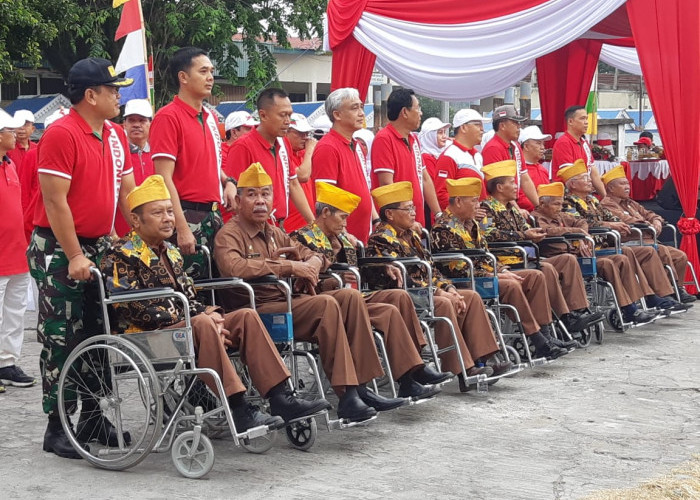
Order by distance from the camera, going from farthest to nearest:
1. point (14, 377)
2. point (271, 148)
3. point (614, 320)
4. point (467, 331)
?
1. point (614, 320)
2. point (14, 377)
3. point (467, 331)
4. point (271, 148)

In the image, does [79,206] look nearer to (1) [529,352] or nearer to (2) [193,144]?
(2) [193,144]

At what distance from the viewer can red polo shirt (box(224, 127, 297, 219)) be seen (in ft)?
20.1

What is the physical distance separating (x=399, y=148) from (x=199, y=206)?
2038mm

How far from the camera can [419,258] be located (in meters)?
6.27

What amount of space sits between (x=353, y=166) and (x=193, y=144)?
1.46 meters

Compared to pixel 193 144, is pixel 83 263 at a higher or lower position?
lower

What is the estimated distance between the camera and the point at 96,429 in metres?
4.95

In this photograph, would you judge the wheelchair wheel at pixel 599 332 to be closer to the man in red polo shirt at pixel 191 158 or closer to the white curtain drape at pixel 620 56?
the man in red polo shirt at pixel 191 158

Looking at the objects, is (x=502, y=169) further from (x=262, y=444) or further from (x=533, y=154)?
(x=262, y=444)

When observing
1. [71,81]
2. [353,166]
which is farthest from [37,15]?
[71,81]

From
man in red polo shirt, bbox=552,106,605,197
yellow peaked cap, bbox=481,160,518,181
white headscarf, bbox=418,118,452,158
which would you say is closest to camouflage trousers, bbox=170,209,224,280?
yellow peaked cap, bbox=481,160,518,181

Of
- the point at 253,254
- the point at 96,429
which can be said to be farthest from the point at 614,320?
the point at 96,429

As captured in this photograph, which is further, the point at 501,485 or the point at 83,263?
the point at 83,263

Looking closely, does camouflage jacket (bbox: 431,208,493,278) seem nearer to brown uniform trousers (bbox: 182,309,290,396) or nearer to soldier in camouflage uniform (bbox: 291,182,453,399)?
soldier in camouflage uniform (bbox: 291,182,453,399)
